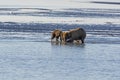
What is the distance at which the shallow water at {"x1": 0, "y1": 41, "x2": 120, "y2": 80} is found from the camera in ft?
52.3

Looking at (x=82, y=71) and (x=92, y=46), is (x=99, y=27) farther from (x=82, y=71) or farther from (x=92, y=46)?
(x=82, y=71)

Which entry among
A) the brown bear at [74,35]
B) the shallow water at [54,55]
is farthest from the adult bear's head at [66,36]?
the shallow water at [54,55]

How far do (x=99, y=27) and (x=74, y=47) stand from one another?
8906 mm

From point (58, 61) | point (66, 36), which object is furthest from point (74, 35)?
point (58, 61)

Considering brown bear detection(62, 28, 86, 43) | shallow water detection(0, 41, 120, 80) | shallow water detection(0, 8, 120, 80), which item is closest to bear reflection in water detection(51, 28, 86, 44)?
brown bear detection(62, 28, 86, 43)

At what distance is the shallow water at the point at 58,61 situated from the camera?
16.0 m

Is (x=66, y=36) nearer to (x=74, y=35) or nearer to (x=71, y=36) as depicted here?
(x=71, y=36)

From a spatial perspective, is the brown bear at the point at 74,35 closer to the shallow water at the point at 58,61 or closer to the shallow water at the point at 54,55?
the shallow water at the point at 54,55

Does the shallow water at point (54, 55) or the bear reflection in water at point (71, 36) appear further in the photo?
the bear reflection in water at point (71, 36)

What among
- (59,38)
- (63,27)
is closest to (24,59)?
(59,38)

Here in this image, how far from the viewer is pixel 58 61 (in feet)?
62.2

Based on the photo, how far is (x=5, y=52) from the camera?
68.0 feet

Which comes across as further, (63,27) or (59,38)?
(63,27)

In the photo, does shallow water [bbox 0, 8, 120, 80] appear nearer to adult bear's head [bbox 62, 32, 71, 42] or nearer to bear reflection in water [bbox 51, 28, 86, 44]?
bear reflection in water [bbox 51, 28, 86, 44]
